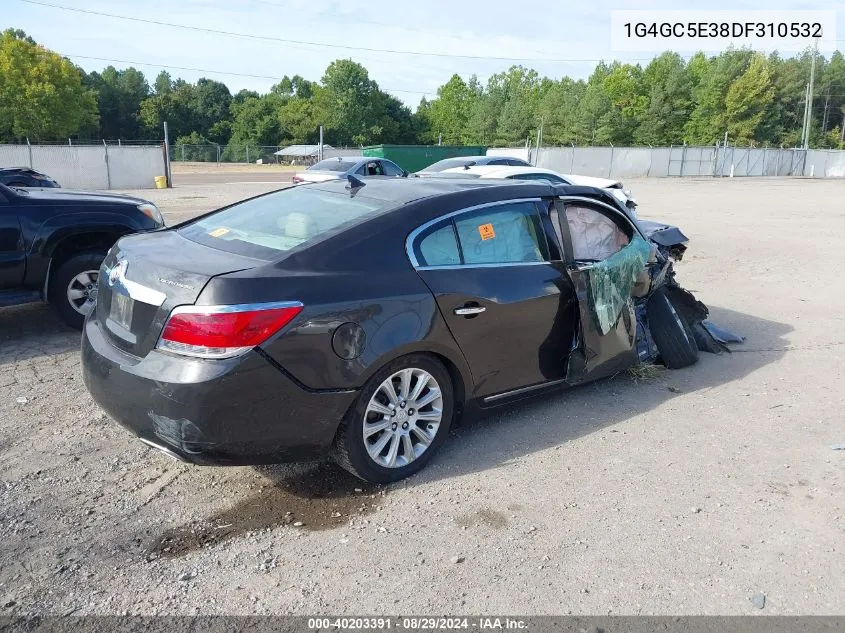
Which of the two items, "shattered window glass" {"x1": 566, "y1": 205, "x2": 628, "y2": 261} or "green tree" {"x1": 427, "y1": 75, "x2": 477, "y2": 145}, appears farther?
"green tree" {"x1": 427, "y1": 75, "x2": 477, "y2": 145}

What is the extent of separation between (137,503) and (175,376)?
844 millimetres

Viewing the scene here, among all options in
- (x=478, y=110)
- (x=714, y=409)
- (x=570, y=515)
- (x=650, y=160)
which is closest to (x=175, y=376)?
(x=570, y=515)

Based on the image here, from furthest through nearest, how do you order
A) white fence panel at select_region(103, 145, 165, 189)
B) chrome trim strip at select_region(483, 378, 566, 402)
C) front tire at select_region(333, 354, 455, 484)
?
1. white fence panel at select_region(103, 145, 165, 189)
2. chrome trim strip at select_region(483, 378, 566, 402)
3. front tire at select_region(333, 354, 455, 484)

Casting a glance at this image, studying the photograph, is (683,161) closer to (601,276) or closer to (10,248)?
(601,276)

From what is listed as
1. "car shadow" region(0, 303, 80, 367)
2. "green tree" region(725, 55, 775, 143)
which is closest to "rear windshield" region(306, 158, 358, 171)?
"car shadow" region(0, 303, 80, 367)

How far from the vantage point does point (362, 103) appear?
270ft

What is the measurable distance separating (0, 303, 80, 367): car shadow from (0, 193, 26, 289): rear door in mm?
550

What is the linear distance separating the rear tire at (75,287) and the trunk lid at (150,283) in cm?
264

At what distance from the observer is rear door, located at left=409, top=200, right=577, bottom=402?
3828mm

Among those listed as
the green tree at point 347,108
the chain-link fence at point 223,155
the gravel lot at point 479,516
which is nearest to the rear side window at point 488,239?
the gravel lot at point 479,516

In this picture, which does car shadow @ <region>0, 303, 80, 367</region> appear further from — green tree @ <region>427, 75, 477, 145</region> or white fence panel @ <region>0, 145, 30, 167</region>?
green tree @ <region>427, 75, 477, 145</region>

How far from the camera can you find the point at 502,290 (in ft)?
13.3

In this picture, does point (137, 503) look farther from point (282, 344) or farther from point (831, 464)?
point (831, 464)

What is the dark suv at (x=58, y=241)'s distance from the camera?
5883 millimetres
